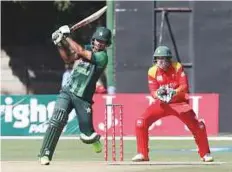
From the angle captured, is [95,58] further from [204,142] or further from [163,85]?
[204,142]

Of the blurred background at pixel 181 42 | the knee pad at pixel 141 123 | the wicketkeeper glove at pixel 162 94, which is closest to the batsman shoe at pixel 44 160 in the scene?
the knee pad at pixel 141 123

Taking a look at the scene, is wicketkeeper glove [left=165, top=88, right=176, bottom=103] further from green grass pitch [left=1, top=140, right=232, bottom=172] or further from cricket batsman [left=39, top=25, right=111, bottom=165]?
cricket batsman [left=39, top=25, right=111, bottom=165]

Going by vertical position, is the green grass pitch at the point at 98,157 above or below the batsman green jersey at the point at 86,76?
below

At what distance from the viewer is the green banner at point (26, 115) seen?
1981 cm

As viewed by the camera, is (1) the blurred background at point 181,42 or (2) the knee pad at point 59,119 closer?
(2) the knee pad at point 59,119

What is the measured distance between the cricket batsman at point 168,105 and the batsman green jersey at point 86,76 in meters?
1.40

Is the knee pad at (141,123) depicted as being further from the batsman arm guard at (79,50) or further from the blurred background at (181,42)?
the blurred background at (181,42)

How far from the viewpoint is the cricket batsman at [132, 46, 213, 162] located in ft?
38.4

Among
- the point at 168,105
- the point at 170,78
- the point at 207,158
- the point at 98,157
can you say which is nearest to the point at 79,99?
the point at 168,105

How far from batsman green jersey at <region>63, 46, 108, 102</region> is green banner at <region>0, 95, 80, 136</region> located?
9096 millimetres

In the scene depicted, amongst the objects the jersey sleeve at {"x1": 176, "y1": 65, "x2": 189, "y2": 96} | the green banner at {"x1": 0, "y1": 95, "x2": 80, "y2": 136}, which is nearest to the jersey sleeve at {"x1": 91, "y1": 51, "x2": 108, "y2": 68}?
the jersey sleeve at {"x1": 176, "y1": 65, "x2": 189, "y2": 96}

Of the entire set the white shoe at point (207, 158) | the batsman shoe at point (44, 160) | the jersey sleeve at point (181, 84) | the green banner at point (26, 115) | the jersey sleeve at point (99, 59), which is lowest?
the green banner at point (26, 115)

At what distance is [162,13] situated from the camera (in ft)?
68.7

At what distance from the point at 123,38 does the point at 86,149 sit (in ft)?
19.4
